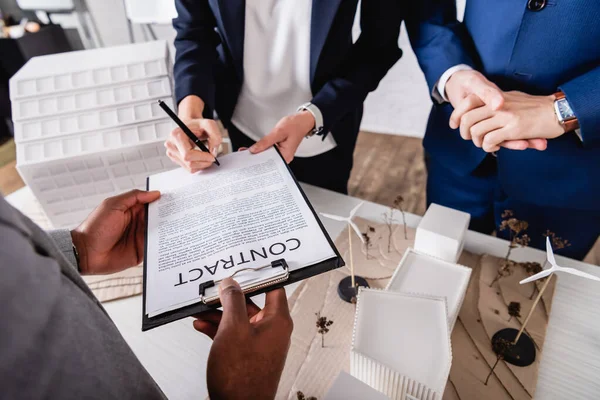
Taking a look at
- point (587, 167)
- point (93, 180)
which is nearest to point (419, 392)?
point (587, 167)

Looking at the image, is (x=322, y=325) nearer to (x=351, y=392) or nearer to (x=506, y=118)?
(x=351, y=392)

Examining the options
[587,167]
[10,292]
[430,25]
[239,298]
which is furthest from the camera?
[430,25]

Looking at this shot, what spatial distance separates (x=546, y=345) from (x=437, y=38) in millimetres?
757

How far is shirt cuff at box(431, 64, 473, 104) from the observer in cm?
89

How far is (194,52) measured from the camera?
103cm

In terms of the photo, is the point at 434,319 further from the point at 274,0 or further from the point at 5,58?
the point at 5,58

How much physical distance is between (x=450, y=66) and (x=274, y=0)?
49cm

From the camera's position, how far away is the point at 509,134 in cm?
75

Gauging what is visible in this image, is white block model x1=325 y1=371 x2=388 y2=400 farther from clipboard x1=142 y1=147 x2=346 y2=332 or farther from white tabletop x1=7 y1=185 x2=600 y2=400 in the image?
white tabletop x1=7 y1=185 x2=600 y2=400

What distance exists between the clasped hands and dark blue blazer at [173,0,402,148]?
0.33 meters

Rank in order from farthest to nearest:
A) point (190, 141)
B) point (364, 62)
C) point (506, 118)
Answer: point (364, 62), point (190, 141), point (506, 118)

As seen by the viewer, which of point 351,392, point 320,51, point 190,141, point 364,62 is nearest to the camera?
point 351,392


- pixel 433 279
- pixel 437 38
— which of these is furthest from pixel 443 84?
pixel 433 279

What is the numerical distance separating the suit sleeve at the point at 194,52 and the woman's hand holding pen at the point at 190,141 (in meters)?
0.04
